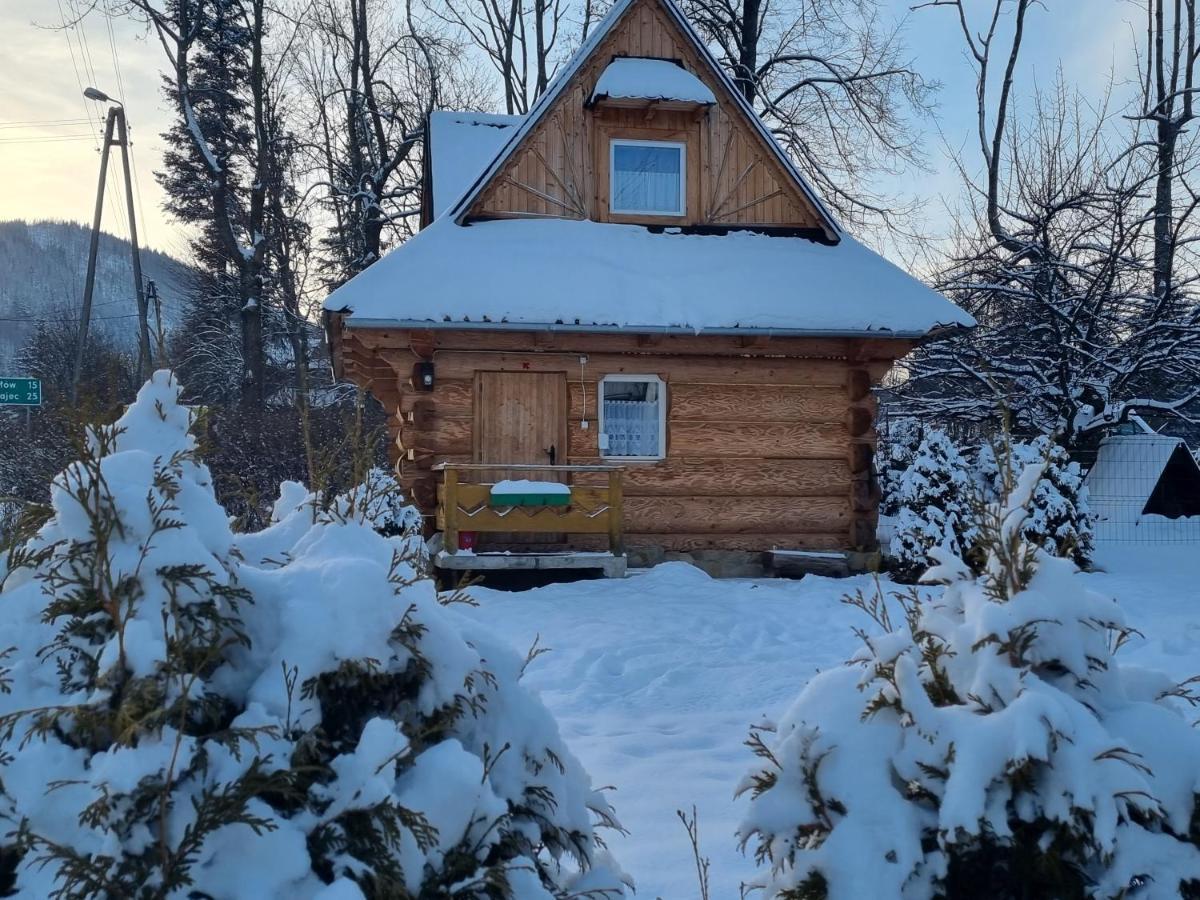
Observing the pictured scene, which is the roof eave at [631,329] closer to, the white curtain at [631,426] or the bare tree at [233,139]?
the white curtain at [631,426]

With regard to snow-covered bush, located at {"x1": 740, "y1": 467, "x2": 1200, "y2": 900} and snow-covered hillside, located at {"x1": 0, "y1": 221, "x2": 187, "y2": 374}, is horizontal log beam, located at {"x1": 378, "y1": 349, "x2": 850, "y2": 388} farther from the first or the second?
snow-covered hillside, located at {"x1": 0, "y1": 221, "x2": 187, "y2": 374}

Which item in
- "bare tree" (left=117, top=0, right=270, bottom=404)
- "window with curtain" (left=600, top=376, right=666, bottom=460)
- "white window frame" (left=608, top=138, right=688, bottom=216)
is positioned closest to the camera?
"window with curtain" (left=600, top=376, right=666, bottom=460)

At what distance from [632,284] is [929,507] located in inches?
178

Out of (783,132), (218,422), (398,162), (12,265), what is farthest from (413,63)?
(12,265)

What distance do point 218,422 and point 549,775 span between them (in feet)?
56.3

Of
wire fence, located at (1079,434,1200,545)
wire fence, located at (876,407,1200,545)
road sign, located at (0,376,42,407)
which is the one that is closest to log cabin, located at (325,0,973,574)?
wire fence, located at (876,407,1200,545)

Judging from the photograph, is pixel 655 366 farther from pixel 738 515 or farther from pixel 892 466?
pixel 892 466

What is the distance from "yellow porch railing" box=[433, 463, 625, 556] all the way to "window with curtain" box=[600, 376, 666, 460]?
0.95 meters

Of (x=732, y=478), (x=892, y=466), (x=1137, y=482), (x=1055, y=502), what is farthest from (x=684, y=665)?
(x=1137, y=482)

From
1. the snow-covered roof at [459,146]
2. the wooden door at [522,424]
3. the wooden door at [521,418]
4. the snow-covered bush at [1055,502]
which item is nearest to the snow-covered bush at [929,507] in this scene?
the snow-covered bush at [1055,502]

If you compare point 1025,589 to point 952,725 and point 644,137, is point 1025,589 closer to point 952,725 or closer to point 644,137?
point 952,725

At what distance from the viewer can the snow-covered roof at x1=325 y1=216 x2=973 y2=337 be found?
1077 cm

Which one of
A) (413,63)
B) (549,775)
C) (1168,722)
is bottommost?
(549,775)

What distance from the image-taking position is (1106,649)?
2.35 m
